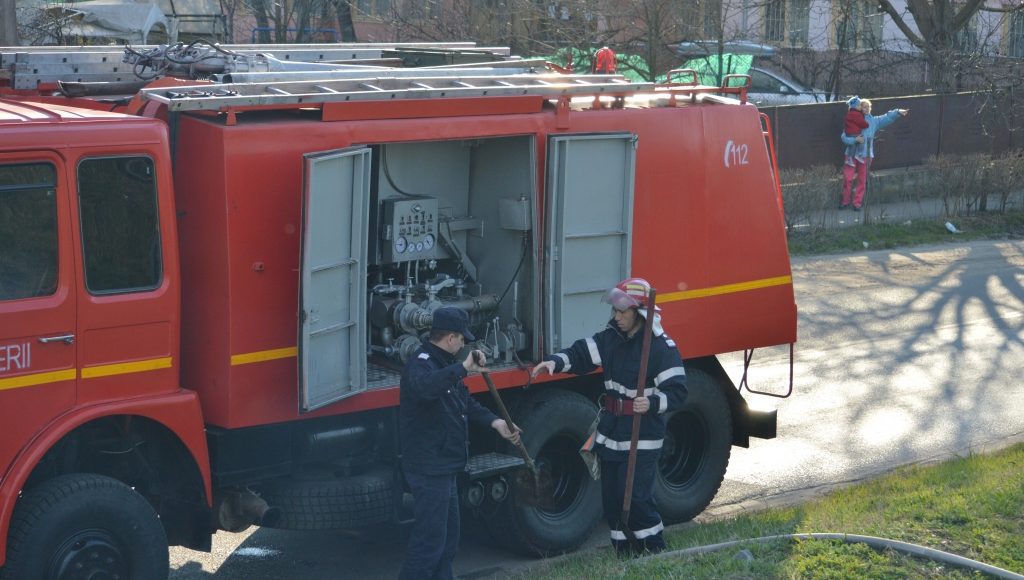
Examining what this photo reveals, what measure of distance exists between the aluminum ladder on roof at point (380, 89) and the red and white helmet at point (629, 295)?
1.29 m

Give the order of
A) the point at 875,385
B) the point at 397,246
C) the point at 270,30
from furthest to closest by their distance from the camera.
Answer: the point at 270,30, the point at 875,385, the point at 397,246

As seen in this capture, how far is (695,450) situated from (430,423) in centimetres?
274

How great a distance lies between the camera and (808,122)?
20.9 m

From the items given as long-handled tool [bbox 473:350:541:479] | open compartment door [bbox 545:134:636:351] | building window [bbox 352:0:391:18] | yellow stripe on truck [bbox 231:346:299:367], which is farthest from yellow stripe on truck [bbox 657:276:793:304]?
building window [bbox 352:0:391:18]

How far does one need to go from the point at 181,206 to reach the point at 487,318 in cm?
210

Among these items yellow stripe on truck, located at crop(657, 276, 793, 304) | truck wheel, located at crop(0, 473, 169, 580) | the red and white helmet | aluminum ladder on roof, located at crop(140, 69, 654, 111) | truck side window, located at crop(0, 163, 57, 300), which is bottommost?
truck wheel, located at crop(0, 473, 169, 580)

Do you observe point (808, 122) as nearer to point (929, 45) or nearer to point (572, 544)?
point (929, 45)

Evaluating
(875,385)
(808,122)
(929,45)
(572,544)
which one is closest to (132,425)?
(572,544)

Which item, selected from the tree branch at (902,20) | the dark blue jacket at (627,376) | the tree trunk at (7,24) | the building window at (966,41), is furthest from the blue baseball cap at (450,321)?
the building window at (966,41)

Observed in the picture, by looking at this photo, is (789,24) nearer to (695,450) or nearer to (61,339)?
(695,450)

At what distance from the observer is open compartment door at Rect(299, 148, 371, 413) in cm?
603

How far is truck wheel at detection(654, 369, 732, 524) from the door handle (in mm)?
4020

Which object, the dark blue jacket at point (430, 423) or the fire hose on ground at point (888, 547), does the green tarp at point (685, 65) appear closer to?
the fire hose on ground at point (888, 547)

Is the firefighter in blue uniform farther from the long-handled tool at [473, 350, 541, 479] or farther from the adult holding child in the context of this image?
the adult holding child
